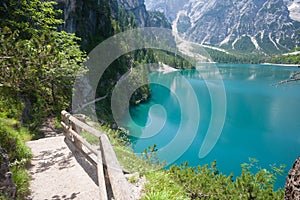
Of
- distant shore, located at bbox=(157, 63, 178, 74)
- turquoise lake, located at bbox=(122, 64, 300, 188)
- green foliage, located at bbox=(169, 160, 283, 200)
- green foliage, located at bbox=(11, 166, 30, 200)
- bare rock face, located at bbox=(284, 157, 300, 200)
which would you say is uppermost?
distant shore, located at bbox=(157, 63, 178, 74)

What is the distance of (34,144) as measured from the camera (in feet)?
25.3

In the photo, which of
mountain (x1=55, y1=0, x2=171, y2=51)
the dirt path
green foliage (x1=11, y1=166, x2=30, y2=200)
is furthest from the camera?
mountain (x1=55, y1=0, x2=171, y2=51)

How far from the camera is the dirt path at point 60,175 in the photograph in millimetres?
4832

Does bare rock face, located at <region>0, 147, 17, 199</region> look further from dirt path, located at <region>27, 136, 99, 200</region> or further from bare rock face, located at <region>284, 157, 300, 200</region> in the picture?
bare rock face, located at <region>284, 157, 300, 200</region>

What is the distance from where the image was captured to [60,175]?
→ 565 centimetres

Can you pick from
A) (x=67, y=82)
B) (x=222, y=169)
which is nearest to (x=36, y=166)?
(x=67, y=82)

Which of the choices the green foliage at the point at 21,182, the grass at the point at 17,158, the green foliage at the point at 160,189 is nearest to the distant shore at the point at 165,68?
the grass at the point at 17,158

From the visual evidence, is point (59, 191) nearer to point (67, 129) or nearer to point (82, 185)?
point (82, 185)

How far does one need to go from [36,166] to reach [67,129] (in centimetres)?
170

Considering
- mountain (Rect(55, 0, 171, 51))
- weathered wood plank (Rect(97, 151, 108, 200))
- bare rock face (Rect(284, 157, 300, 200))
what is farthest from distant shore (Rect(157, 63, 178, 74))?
bare rock face (Rect(284, 157, 300, 200))

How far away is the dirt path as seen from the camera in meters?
4.83

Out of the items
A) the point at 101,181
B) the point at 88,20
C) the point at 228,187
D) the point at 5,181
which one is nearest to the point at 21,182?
the point at 5,181

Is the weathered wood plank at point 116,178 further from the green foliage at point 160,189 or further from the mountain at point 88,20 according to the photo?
the mountain at point 88,20

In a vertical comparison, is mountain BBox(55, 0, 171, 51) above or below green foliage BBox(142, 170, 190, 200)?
above
